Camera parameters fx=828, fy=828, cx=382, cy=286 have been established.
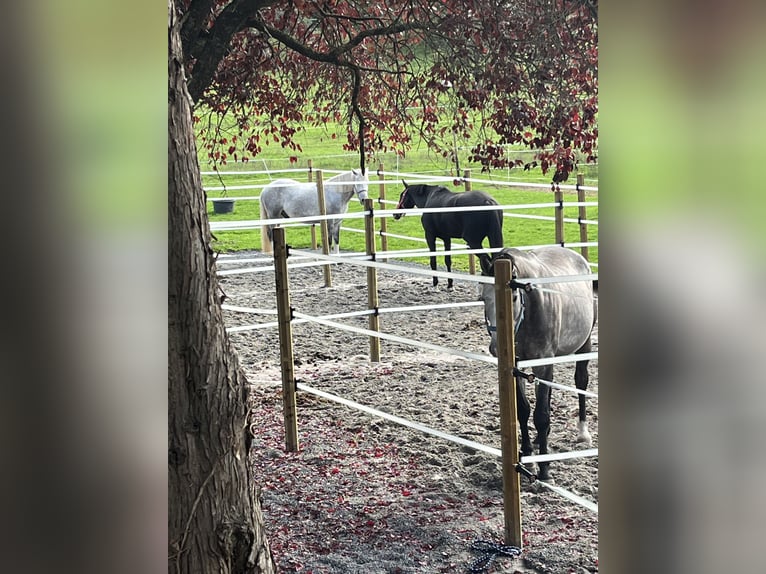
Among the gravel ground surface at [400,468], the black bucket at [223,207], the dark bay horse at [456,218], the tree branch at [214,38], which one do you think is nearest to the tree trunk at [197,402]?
the gravel ground surface at [400,468]

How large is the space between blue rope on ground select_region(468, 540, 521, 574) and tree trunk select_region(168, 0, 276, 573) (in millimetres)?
902

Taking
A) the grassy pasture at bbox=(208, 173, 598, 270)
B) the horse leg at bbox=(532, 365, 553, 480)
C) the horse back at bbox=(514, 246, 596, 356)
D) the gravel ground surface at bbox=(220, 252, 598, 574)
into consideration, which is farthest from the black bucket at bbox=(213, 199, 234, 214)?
the horse leg at bbox=(532, 365, 553, 480)

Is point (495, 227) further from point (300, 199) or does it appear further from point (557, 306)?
point (557, 306)

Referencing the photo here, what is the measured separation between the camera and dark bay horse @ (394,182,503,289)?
732cm

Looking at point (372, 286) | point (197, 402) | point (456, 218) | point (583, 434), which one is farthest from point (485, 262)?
point (456, 218)

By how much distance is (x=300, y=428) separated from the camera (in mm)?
4191

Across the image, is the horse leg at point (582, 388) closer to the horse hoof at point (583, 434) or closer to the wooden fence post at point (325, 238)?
the horse hoof at point (583, 434)

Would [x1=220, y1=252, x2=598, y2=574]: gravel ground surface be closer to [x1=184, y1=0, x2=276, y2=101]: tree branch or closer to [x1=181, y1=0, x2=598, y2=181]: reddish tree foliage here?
[x1=181, y1=0, x2=598, y2=181]: reddish tree foliage

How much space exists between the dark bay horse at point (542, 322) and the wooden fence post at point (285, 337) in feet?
2.89
